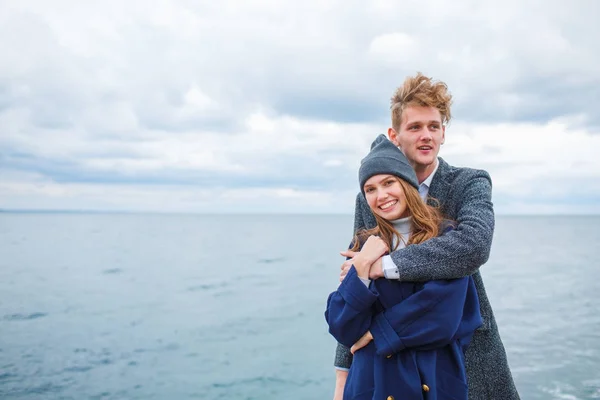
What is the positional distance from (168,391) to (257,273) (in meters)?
23.4

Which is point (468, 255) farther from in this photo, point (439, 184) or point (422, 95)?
point (422, 95)

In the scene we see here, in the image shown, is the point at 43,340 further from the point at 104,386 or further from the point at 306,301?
the point at 306,301

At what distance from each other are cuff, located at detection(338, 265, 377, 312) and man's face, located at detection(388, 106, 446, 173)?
0.84 meters

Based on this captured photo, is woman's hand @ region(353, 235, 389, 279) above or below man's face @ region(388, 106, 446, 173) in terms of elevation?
below

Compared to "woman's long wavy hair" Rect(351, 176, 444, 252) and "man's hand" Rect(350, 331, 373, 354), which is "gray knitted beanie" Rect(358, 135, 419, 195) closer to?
"woman's long wavy hair" Rect(351, 176, 444, 252)

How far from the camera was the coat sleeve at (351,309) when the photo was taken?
85.3 inches

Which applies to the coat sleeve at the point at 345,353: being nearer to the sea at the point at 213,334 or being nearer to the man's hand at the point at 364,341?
the man's hand at the point at 364,341

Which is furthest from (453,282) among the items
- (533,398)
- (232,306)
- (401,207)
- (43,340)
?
(232,306)

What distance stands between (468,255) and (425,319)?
34 centimetres

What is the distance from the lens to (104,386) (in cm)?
1105

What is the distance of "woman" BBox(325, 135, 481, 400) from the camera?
2.11 meters

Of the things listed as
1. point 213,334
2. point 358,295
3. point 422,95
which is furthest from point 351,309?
point 213,334

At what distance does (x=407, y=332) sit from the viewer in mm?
2111

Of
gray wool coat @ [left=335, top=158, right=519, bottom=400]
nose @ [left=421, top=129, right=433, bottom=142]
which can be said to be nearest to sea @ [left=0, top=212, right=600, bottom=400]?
gray wool coat @ [left=335, top=158, right=519, bottom=400]
